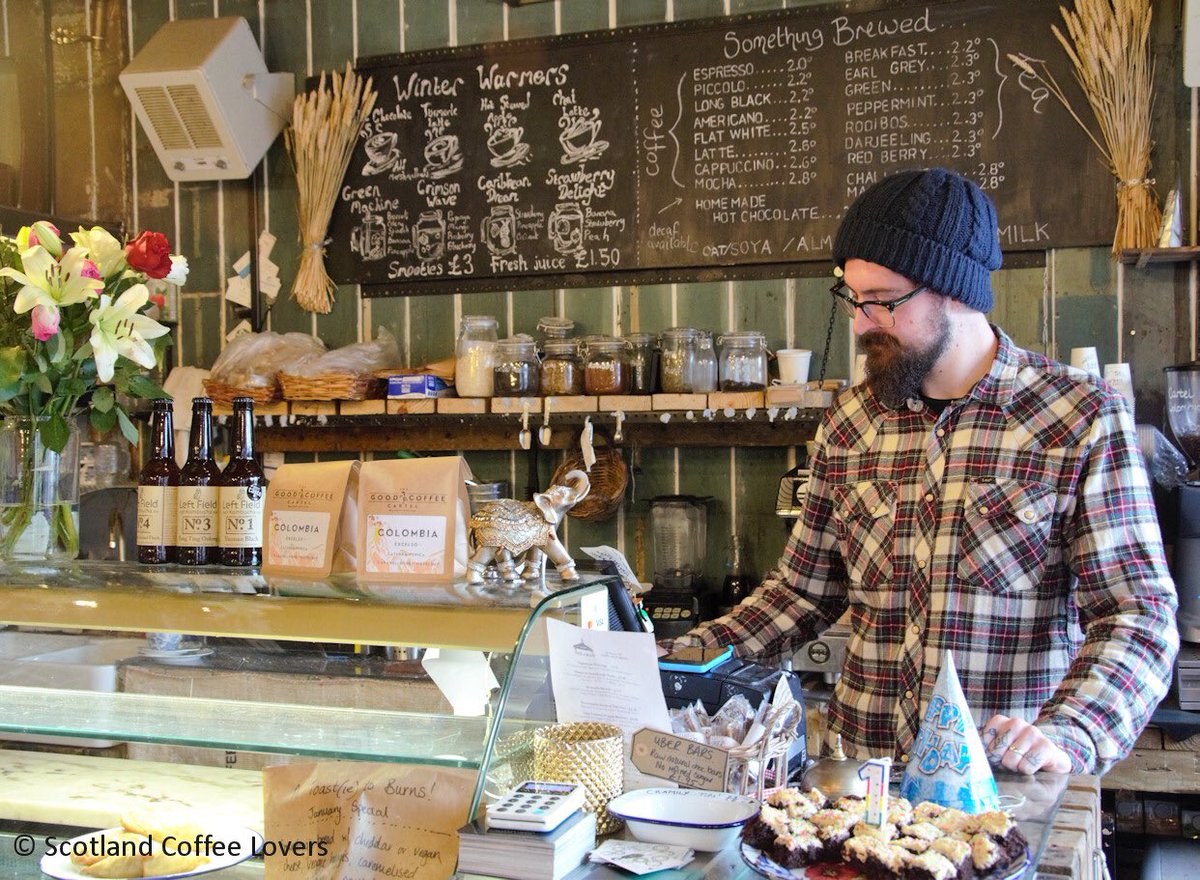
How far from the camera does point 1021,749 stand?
5.28ft

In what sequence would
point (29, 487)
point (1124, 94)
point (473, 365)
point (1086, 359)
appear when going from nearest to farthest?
point (29, 487) → point (1086, 359) → point (1124, 94) → point (473, 365)

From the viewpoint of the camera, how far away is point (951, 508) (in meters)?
2.08

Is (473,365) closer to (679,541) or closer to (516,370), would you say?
(516,370)

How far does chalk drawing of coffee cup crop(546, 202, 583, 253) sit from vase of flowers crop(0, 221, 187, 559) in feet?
7.25

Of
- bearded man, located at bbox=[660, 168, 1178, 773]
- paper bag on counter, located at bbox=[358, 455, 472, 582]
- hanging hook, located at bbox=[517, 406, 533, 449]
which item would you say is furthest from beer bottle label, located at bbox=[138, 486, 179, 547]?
hanging hook, located at bbox=[517, 406, 533, 449]

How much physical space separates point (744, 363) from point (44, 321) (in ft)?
7.53

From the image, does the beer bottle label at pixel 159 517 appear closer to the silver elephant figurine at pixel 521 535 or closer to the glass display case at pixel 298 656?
the glass display case at pixel 298 656

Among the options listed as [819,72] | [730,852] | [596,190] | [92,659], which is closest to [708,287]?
[596,190]

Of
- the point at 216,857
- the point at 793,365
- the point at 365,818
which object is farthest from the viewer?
the point at 793,365

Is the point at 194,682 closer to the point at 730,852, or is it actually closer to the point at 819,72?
the point at 730,852

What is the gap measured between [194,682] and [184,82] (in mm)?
3231

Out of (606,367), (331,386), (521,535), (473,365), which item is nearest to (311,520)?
(521,535)

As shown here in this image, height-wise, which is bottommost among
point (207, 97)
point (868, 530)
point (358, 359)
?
point (868, 530)

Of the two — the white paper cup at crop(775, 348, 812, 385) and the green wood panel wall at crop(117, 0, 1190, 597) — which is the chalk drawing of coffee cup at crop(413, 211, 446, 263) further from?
the white paper cup at crop(775, 348, 812, 385)
